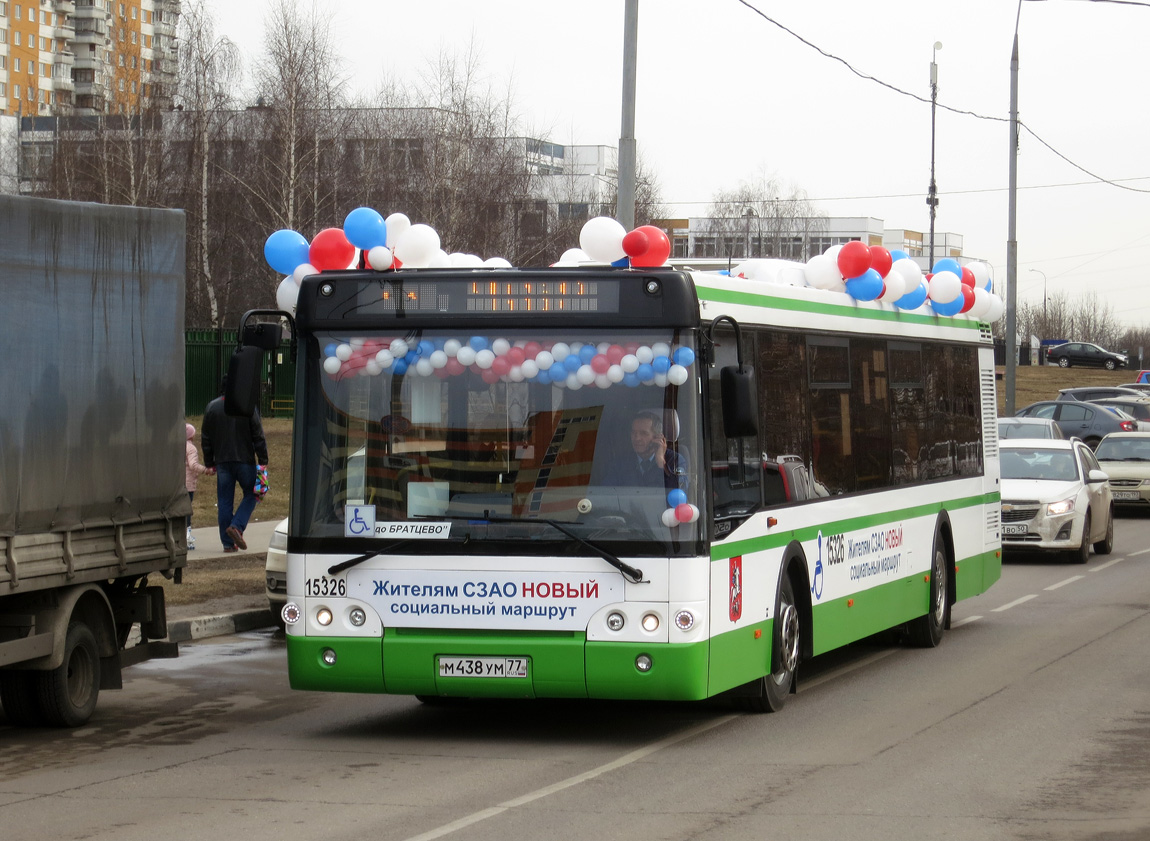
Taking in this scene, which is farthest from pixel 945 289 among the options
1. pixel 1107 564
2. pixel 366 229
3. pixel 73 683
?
pixel 1107 564

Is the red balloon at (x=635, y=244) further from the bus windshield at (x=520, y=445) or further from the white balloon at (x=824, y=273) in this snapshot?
the white balloon at (x=824, y=273)

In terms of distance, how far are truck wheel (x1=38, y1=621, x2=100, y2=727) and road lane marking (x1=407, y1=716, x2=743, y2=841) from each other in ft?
10.1

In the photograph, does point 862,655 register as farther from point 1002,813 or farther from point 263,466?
point 263,466

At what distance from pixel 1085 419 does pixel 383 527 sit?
119ft

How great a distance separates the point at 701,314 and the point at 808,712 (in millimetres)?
2670

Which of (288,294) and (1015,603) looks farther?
(1015,603)

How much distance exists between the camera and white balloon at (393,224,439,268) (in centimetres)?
912

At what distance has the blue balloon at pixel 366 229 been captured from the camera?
899 cm

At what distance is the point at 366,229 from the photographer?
898 cm

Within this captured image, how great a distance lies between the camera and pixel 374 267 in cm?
901

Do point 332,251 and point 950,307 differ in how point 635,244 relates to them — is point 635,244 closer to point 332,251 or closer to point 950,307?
point 332,251

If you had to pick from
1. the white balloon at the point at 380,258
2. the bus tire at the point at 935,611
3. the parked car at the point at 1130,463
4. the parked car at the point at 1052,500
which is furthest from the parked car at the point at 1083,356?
the white balloon at the point at 380,258

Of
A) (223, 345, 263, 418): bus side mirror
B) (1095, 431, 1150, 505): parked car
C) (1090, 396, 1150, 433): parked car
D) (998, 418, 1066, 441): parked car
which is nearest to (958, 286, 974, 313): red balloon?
(223, 345, 263, 418): bus side mirror

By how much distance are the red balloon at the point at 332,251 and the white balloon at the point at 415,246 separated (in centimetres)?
30
